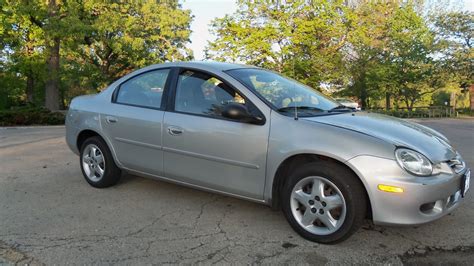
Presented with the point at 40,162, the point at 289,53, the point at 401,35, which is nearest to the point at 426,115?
the point at 401,35

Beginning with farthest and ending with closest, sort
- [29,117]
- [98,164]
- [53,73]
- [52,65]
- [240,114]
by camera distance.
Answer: [52,65] < [53,73] < [29,117] < [98,164] < [240,114]

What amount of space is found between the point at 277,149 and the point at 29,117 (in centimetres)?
1363

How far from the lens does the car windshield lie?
365 centimetres

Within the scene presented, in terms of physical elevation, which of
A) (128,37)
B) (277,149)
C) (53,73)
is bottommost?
(277,149)

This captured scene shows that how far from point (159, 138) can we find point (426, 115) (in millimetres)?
23215

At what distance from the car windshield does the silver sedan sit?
0.7 inches

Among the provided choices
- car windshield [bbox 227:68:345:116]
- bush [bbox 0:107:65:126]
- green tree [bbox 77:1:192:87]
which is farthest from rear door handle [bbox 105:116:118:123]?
green tree [bbox 77:1:192:87]

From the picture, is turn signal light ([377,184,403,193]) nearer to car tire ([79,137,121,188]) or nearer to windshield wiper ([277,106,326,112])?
windshield wiper ([277,106,326,112])

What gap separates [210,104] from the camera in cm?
383

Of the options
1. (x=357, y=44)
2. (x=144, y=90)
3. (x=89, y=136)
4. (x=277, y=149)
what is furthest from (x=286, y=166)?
(x=357, y=44)

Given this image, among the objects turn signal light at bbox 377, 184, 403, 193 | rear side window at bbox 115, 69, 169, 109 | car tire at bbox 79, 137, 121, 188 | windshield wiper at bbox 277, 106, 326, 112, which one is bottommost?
car tire at bbox 79, 137, 121, 188

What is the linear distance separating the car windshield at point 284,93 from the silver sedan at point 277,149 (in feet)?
0.06

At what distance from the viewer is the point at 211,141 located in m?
3.68

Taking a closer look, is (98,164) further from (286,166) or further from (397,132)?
(397,132)
